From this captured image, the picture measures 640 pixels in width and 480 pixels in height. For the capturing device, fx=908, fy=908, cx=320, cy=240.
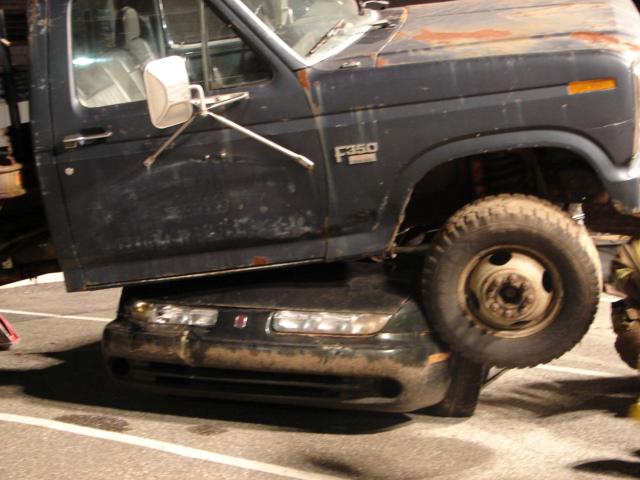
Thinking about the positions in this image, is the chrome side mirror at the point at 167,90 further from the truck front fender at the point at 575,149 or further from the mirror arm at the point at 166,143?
the truck front fender at the point at 575,149

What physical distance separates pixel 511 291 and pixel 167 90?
1839mm

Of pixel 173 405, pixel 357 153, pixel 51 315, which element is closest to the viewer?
pixel 357 153

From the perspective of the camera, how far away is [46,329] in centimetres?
751

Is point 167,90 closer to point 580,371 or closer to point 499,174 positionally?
point 499,174

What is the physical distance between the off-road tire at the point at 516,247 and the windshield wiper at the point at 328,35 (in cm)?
110

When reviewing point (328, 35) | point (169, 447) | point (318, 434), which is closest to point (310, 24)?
point (328, 35)

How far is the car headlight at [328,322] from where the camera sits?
441 cm

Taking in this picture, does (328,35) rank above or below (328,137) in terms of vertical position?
above

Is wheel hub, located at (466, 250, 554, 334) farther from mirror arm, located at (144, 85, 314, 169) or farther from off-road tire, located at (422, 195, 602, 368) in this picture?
mirror arm, located at (144, 85, 314, 169)

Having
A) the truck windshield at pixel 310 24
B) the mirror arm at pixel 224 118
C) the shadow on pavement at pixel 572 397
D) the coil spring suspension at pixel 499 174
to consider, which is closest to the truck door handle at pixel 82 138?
the mirror arm at pixel 224 118

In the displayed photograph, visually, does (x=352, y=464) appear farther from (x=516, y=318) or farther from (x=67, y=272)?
(x=67, y=272)

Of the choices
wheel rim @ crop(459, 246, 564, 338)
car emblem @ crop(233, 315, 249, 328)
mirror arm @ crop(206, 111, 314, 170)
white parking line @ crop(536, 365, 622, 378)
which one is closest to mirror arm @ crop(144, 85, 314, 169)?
mirror arm @ crop(206, 111, 314, 170)

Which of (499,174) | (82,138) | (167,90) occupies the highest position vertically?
(167,90)

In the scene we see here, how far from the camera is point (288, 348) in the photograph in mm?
4453
